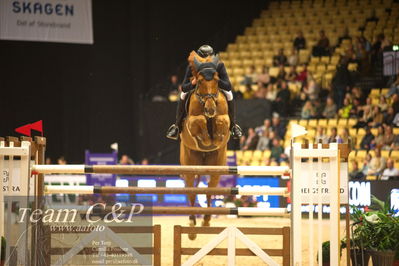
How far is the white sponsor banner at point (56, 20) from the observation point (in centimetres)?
1315

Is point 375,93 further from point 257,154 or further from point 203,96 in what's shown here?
point 203,96

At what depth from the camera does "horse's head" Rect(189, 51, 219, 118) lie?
23.1ft

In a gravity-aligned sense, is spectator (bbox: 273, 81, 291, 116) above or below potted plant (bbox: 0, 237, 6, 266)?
above

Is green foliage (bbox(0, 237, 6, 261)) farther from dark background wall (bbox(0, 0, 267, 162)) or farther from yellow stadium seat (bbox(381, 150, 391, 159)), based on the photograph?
dark background wall (bbox(0, 0, 267, 162))

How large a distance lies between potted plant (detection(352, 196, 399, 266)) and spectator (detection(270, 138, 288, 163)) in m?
7.34

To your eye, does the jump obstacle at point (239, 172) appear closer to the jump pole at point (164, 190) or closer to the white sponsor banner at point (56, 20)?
the jump pole at point (164, 190)

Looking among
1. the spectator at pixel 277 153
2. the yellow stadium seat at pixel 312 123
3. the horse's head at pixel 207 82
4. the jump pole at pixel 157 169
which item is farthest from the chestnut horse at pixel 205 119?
the yellow stadium seat at pixel 312 123

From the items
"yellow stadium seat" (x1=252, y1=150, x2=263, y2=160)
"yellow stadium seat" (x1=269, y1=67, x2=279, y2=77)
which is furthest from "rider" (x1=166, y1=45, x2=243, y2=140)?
"yellow stadium seat" (x1=269, y1=67, x2=279, y2=77)

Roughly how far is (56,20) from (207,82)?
7.02 meters

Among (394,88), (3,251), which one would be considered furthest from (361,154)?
(3,251)

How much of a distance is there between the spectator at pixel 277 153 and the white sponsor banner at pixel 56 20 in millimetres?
4138

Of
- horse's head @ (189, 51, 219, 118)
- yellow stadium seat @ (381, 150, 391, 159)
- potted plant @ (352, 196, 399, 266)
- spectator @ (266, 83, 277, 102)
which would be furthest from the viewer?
spectator @ (266, 83, 277, 102)

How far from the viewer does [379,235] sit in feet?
19.4

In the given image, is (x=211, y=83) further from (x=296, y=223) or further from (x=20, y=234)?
(x=20, y=234)
